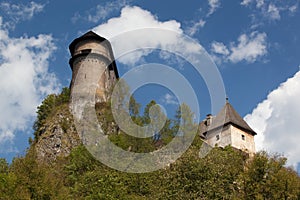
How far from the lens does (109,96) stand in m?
61.2

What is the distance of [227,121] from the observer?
5694 centimetres

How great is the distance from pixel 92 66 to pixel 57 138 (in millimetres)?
12091

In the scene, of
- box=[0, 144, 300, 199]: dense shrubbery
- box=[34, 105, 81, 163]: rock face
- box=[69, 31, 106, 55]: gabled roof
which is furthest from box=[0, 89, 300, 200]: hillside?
box=[69, 31, 106, 55]: gabled roof

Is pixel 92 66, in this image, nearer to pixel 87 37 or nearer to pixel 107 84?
pixel 107 84

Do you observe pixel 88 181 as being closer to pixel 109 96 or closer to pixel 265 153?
pixel 265 153

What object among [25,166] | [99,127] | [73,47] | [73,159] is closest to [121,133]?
[99,127]

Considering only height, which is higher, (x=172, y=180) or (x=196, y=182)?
(x=172, y=180)

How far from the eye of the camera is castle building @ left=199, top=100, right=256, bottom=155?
55.5 metres

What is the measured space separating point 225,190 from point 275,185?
3.50 meters

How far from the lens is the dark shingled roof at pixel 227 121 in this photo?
5713 centimetres

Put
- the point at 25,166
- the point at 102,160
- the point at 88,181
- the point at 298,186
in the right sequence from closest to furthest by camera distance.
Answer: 1. the point at 298,186
2. the point at 25,166
3. the point at 88,181
4. the point at 102,160

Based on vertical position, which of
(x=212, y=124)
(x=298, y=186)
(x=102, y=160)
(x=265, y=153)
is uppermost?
(x=212, y=124)

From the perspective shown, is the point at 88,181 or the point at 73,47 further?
the point at 73,47

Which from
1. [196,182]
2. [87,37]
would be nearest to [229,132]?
[87,37]
